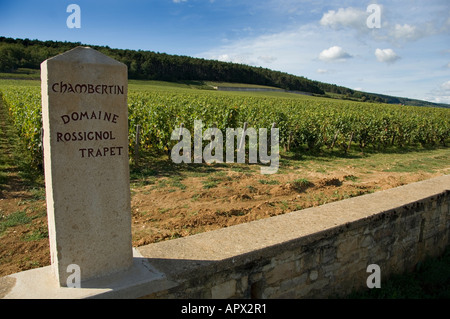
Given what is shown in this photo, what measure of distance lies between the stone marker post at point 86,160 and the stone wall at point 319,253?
0.58 meters

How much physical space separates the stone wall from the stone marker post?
584 millimetres

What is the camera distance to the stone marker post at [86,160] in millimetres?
2385

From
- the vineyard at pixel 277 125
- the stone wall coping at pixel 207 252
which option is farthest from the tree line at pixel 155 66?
the stone wall coping at pixel 207 252

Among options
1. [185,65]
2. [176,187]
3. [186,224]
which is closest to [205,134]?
[176,187]

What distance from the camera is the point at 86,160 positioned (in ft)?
8.30

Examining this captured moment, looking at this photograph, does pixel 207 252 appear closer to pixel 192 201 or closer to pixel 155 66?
pixel 192 201

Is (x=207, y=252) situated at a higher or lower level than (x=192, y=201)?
higher

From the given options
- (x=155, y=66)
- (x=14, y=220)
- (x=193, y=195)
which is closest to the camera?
(x=14, y=220)

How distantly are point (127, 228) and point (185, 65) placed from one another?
8657 centimetres

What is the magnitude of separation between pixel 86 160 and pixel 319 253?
2587 mm

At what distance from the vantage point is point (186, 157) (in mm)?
10219

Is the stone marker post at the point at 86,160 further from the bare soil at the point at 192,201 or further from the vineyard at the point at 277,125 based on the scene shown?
the vineyard at the point at 277,125

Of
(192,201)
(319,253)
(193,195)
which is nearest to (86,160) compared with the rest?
(319,253)
